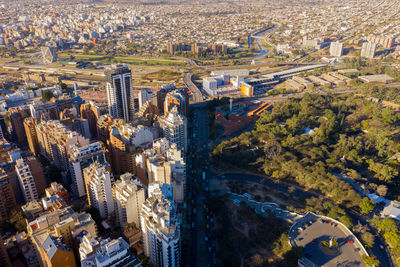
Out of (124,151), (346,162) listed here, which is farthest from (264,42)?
(124,151)

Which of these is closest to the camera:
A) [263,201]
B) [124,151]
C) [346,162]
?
[263,201]

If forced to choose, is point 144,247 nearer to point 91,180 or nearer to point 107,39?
point 91,180

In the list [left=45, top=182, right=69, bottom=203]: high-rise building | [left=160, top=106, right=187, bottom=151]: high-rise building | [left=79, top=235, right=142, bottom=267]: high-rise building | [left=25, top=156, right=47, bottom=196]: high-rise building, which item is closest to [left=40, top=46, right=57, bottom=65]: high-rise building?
[left=160, top=106, right=187, bottom=151]: high-rise building

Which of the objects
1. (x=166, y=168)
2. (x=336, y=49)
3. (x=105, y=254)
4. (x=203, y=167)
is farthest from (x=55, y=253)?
(x=336, y=49)

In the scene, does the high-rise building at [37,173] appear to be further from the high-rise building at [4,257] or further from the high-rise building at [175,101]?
the high-rise building at [175,101]

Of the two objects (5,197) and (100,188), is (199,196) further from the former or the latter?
(5,197)
